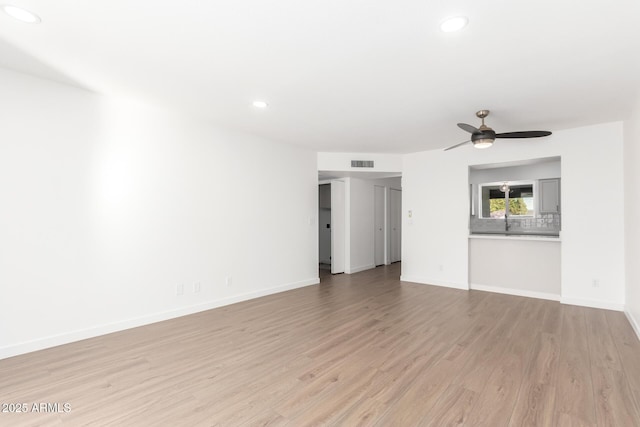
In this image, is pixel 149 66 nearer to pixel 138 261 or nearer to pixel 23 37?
pixel 23 37

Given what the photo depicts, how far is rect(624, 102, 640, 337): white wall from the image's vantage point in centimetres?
336

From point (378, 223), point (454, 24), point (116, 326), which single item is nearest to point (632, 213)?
point (454, 24)

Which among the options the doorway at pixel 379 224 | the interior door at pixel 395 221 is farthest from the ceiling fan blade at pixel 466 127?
the interior door at pixel 395 221

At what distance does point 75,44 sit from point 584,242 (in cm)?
628

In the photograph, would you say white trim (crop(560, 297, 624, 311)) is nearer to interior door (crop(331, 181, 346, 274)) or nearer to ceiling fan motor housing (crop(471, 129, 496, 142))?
ceiling fan motor housing (crop(471, 129, 496, 142))

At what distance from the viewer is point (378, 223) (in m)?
7.96

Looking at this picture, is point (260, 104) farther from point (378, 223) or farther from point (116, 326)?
point (378, 223)

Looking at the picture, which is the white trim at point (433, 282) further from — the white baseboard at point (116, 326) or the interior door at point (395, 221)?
the white baseboard at point (116, 326)

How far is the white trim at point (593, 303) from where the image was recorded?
13.9 feet

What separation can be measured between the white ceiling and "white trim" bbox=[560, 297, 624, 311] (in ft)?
8.28

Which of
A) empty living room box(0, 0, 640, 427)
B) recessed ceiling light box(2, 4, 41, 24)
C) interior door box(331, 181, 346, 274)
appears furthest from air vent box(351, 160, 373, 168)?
recessed ceiling light box(2, 4, 41, 24)

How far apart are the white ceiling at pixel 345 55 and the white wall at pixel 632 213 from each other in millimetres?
331

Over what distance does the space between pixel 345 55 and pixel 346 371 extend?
2597mm

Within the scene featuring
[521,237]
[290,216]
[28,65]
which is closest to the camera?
[28,65]
